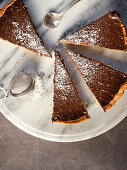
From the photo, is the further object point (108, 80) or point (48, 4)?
point (48, 4)

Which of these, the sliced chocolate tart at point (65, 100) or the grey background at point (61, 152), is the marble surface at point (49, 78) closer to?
the sliced chocolate tart at point (65, 100)

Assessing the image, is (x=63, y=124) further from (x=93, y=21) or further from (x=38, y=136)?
(x=93, y=21)

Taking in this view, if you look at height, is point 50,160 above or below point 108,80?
below

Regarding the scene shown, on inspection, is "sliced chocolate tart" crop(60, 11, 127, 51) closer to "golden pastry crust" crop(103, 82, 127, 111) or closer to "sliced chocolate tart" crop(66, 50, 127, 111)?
"sliced chocolate tart" crop(66, 50, 127, 111)

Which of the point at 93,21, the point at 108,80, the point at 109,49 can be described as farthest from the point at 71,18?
the point at 108,80

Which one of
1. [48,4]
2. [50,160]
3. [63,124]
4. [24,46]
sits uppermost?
[48,4]

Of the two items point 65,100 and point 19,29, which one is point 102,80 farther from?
point 19,29

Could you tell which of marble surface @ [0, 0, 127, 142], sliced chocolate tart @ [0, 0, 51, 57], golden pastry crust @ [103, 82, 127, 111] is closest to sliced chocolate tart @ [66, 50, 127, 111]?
golden pastry crust @ [103, 82, 127, 111]

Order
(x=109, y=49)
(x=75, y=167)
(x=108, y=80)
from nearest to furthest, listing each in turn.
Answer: (x=108, y=80), (x=109, y=49), (x=75, y=167)
